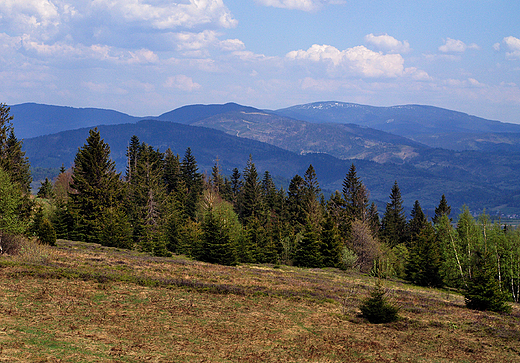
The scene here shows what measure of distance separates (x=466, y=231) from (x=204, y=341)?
183 feet

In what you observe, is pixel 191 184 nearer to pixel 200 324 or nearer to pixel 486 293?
pixel 486 293

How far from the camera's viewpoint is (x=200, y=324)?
18.7 meters

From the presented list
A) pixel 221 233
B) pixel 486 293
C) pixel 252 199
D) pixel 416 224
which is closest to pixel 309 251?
pixel 221 233

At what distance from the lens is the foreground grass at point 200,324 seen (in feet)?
48.4

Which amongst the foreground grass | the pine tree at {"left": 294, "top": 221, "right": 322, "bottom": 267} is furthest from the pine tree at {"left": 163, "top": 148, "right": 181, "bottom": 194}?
the foreground grass

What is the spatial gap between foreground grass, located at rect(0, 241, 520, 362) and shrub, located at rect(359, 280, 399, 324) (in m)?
0.50

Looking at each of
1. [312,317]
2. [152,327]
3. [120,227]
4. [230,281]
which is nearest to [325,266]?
[120,227]

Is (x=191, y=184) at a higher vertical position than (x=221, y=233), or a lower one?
higher

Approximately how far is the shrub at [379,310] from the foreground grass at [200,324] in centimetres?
50

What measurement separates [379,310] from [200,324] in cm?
984

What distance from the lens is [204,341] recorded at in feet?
53.5

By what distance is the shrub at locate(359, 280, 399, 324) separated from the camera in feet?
74.7

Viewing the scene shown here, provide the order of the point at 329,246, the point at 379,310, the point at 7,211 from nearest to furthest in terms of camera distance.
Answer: the point at 379,310
the point at 7,211
the point at 329,246

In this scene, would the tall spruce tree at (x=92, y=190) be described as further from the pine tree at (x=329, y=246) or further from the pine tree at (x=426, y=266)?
the pine tree at (x=426, y=266)
